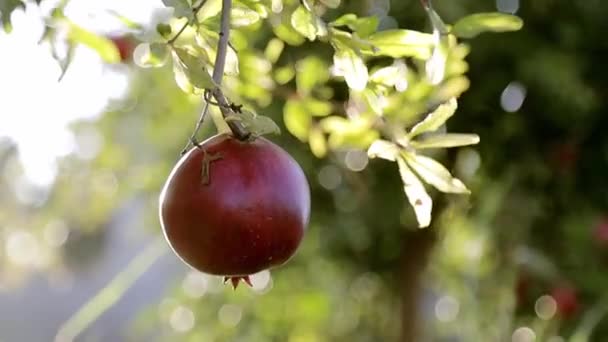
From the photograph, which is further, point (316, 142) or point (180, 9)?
point (316, 142)

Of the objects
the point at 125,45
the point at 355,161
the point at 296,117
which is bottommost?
the point at 355,161

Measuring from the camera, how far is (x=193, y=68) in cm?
38

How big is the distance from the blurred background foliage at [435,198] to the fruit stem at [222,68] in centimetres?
31

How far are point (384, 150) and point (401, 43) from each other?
6 centimetres

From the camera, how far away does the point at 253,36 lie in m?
0.87

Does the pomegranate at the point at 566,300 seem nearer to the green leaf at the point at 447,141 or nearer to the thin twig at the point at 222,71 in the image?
the green leaf at the point at 447,141

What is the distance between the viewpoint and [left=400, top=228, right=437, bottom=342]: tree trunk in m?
1.14

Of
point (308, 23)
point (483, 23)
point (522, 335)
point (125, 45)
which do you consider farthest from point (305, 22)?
point (522, 335)

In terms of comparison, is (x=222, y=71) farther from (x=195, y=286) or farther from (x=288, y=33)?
(x=195, y=286)

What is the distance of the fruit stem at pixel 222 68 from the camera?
1.18ft

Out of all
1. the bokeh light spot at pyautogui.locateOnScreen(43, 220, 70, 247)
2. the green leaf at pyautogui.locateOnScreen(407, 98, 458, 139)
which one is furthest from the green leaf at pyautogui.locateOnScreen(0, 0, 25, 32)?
the bokeh light spot at pyautogui.locateOnScreen(43, 220, 70, 247)

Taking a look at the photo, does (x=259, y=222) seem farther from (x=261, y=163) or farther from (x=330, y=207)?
(x=330, y=207)

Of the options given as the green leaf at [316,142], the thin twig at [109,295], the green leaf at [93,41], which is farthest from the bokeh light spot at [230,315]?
the green leaf at [93,41]

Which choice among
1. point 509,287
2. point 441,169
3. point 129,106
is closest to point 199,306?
point 129,106
